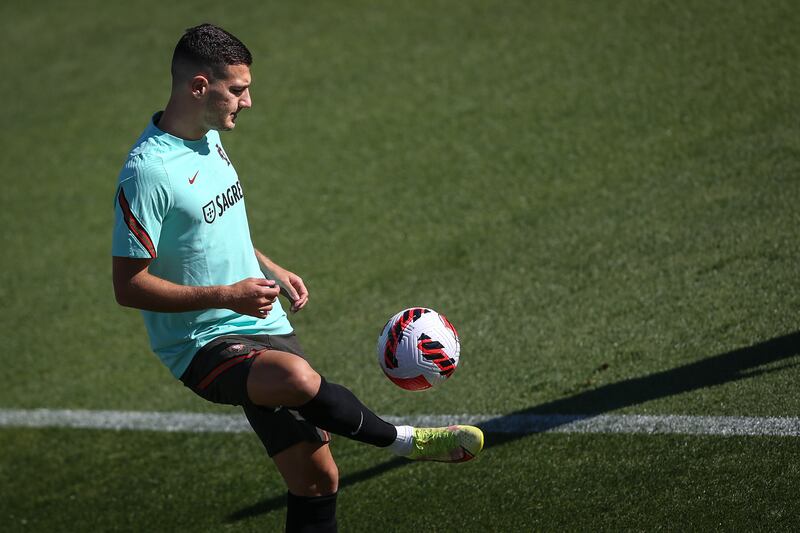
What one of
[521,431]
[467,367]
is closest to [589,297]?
[467,367]

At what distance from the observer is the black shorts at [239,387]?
Result: 3.82m

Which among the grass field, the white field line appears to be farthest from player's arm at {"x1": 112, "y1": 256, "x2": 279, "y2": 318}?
the white field line

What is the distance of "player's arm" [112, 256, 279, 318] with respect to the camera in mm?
3730

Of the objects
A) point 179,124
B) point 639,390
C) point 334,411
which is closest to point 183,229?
point 179,124

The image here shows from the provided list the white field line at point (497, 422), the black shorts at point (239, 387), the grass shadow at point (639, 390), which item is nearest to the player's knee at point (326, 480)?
the black shorts at point (239, 387)

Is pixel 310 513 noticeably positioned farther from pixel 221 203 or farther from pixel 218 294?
pixel 221 203

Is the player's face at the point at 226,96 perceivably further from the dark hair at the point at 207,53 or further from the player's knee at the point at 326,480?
the player's knee at the point at 326,480

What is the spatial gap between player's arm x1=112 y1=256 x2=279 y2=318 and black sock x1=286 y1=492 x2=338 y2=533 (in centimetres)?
A: 84

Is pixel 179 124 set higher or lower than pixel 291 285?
higher

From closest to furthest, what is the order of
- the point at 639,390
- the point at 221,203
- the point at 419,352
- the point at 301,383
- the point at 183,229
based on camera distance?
the point at 301,383 < the point at 183,229 < the point at 221,203 < the point at 419,352 < the point at 639,390

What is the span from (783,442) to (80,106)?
976 cm

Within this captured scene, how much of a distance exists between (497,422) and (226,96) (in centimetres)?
265

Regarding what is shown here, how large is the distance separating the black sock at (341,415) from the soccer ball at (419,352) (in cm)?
38

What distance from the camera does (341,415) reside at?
12.5 feet
